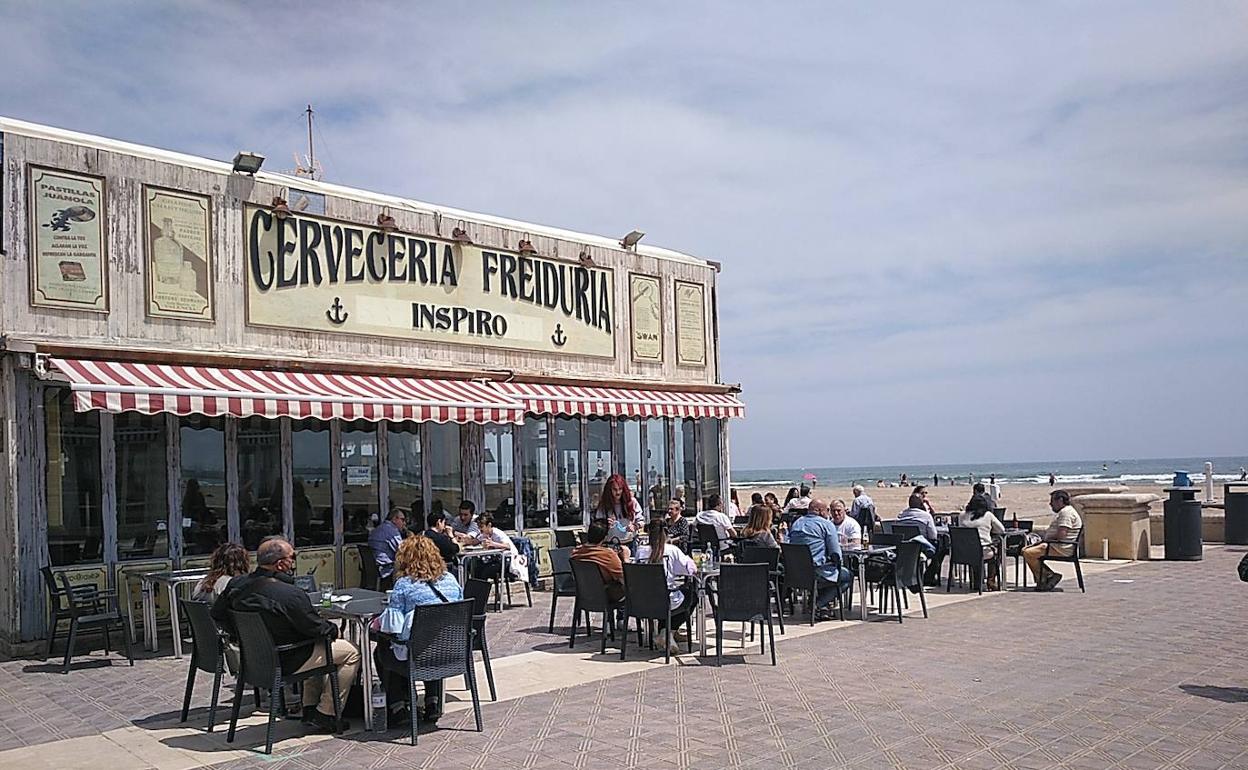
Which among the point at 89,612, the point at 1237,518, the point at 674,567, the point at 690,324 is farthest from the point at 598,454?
the point at 1237,518

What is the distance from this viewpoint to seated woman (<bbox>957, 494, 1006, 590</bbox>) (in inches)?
514

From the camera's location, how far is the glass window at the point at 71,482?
32.3ft

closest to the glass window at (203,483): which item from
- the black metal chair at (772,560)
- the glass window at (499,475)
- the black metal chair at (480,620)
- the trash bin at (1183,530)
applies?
the glass window at (499,475)

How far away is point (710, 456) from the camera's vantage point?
17.0 metres

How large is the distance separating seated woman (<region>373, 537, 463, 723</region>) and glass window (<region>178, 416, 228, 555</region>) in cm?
462

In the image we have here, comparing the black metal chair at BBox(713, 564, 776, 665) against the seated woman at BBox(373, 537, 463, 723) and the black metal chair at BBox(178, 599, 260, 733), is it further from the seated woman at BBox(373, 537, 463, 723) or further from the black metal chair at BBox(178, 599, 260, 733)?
the black metal chair at BBox(178, 599, 260, 733)

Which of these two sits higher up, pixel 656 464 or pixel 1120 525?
pixel 656 464

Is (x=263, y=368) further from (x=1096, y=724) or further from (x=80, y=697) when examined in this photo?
(x=1096, y=724)

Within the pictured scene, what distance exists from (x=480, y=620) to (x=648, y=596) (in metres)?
1.92

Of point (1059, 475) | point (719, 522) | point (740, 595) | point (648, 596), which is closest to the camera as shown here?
point (740, 595)

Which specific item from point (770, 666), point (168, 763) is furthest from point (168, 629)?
point (770, 666)

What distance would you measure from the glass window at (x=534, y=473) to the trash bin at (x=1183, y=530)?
915 centimetres

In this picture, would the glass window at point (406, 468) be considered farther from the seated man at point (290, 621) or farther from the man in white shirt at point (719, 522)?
the seated man at point (290, 621)

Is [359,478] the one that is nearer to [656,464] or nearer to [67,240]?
[67,240]
